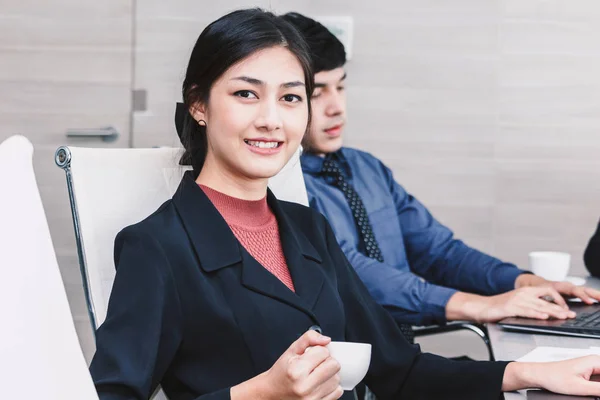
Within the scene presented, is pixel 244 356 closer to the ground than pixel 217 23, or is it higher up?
closer to the ground

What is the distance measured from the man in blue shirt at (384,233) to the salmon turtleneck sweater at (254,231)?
53cm

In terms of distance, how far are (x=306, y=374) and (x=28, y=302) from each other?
42 centimetres

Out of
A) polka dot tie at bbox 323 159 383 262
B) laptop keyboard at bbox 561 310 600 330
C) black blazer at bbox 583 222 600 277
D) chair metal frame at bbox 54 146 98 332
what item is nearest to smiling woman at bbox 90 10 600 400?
chair metal frame at bbox 54 146 98 332

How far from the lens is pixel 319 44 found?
2225 mm

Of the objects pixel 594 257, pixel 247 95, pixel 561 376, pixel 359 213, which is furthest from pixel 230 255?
pixel 594 257

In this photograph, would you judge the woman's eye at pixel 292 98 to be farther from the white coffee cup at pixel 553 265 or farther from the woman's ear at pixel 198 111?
the white coffee cup at pixel 553 265

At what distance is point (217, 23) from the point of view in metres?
1.53

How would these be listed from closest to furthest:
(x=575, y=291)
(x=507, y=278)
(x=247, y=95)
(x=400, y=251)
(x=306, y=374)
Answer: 1. (x=306, y=374)
2. (x=247, y=95)
3. (x=575, y=291)
4. (x=507, y=278)
5. (x=400, y=251)

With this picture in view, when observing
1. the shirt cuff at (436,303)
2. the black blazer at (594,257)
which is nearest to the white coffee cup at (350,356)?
the shirt cuff at (436,303)

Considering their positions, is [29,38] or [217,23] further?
[29,38]

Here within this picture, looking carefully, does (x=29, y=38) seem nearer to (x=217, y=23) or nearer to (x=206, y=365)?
(x=217, y=23)

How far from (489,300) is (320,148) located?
1.95 feet

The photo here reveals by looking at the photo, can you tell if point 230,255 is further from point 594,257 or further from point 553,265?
point 594,257

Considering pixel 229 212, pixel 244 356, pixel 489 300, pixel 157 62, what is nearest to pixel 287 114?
pixel 229 212
